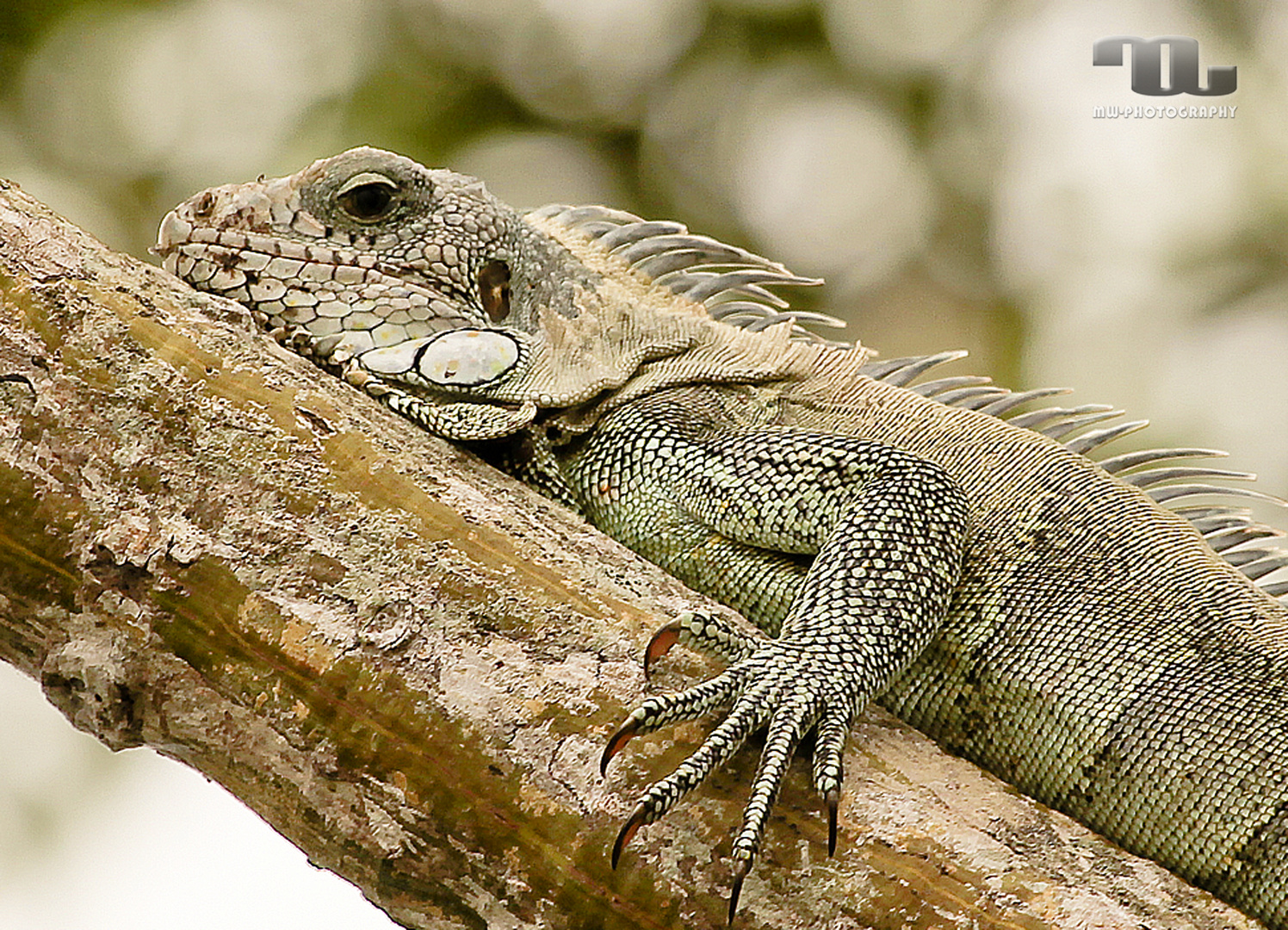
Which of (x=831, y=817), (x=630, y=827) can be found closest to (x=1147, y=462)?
(x=831, y=817)

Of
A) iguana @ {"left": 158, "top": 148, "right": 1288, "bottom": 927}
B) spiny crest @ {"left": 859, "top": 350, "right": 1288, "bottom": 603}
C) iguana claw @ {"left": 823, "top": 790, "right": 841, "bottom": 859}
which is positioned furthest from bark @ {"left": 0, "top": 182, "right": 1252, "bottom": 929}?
spiny crest @ {"left": 859, "top": 350, "right": 1288, "bottom": 603}

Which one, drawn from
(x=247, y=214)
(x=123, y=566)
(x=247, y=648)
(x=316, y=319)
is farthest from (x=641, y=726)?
(x=247, y=214)

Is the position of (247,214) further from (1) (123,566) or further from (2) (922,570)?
(2) (922,570)

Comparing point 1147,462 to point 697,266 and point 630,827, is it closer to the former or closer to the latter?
point 697,266

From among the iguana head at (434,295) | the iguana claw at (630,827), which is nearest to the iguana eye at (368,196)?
the iguana head at (434,295)

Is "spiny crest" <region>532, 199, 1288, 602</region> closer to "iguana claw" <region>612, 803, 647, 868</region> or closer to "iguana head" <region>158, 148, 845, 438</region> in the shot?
"iguana head" <region>158, 148, 845, 438</region>

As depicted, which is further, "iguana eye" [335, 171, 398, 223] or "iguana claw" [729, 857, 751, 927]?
"iguana eye" [335, 171, 398, 223]

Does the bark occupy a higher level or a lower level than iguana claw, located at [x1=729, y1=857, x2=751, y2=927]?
higher
